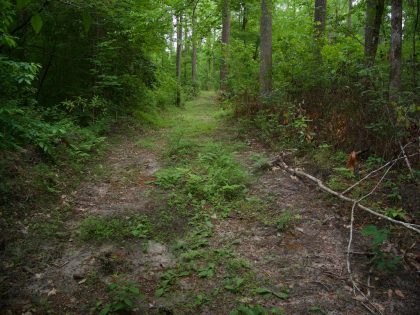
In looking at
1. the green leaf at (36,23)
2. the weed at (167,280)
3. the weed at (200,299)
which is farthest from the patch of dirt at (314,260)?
the green leaf at (36,23)

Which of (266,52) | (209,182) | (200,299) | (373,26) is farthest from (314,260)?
(266,52)

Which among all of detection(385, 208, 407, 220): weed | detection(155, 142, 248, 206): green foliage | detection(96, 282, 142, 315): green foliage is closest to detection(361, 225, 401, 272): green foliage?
detection(385, 208, 407, 220): weed

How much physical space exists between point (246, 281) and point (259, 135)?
18.3 ft

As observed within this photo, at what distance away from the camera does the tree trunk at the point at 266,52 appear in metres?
10.6

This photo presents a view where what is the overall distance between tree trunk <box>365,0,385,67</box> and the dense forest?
0.22ft

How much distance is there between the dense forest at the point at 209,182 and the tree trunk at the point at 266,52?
0.14 ft

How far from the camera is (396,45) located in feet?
22.3

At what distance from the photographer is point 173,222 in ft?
16.7

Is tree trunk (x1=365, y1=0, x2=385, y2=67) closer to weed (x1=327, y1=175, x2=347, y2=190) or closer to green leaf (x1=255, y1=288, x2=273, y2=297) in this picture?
weed (x1=327, y1=175, x2=347, y2=190)

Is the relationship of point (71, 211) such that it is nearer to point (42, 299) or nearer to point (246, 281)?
point (42, 299)

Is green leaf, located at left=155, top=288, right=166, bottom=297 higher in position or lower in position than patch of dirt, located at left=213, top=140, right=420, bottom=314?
lower

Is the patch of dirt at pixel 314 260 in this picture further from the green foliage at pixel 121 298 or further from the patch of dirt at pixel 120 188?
the patch of dirt at pixel 120 188

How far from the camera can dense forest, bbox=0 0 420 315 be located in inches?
148

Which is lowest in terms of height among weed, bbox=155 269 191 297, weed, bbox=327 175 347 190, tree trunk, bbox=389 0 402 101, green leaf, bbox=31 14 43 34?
weed, bbox=155 269 191 297
